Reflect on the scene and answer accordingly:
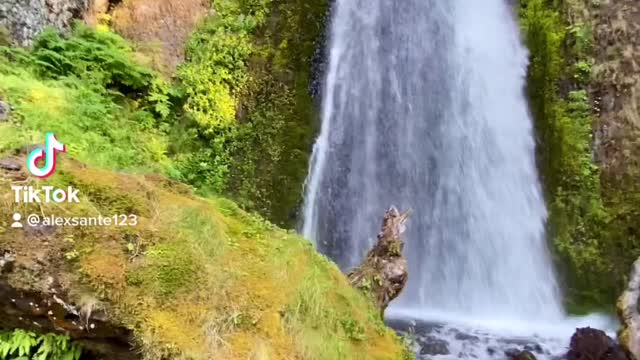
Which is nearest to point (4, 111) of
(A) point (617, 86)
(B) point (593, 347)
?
(B) point (593, 347)

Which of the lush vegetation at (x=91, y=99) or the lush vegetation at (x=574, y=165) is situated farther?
the lush vegetation at (x=574, y=165)

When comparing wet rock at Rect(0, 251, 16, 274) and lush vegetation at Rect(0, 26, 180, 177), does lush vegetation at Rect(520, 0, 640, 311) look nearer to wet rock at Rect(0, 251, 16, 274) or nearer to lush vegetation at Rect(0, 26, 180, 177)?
lush vegetation at Rect(0, 26, 180, 177)

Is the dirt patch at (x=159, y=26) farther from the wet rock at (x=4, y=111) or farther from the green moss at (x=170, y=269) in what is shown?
the green moss at (x=170, y=269)

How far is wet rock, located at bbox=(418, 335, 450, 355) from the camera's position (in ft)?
21.5

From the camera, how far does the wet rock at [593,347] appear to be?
20.7 feet

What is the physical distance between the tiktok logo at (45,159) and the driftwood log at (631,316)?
5.74m

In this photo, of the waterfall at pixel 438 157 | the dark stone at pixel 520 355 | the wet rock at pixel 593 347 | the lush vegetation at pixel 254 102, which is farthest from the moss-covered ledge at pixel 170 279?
the waterfall at pixel 438 157

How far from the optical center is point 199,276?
11.5 ft

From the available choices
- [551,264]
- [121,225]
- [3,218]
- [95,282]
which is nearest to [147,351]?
[95,282]

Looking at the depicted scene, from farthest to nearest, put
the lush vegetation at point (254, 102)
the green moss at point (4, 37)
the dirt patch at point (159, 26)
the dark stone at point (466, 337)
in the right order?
the dirt patch at point (159, 26) → the lush vegetation at point (254, 102) → the dark stone at point (466, 337) → the green moss at point (4, 37)

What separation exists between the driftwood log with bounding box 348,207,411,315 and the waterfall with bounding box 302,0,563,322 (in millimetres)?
3285

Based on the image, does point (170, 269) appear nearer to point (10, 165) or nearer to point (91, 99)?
point (10, 165)

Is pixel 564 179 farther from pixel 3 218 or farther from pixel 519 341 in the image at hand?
pixel 3 218

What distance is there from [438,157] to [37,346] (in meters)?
7.19
